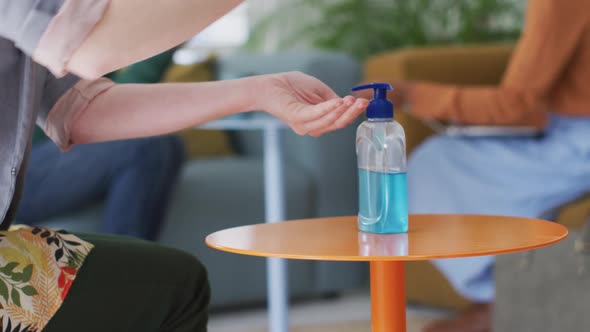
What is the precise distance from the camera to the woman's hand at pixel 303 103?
0.92m

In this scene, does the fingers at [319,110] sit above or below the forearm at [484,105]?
above

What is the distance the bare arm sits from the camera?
3.21 ft

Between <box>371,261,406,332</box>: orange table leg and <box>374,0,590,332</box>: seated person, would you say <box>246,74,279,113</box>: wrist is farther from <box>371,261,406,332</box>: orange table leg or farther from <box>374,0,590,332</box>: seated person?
<box>374,0,590,332</box>: seated person

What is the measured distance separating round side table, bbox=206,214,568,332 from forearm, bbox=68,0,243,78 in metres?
0.22

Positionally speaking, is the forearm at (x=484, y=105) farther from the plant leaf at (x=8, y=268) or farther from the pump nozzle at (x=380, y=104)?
the plant leaf at (x=8, y=268)

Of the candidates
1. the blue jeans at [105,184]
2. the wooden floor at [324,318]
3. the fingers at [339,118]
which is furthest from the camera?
the wooden floor at [324,318]

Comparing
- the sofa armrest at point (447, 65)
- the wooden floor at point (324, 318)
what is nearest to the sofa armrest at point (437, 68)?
the sofa armrest at point (447, 65)

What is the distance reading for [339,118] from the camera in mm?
927

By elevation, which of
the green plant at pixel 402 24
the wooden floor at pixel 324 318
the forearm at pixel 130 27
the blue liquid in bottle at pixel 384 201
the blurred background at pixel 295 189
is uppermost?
the forearm at pixel 130 27

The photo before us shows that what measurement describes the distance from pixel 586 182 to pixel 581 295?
0.29 m

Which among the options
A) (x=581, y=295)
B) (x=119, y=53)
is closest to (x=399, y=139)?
(x=119, y=53)

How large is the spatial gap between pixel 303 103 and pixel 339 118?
83 mm

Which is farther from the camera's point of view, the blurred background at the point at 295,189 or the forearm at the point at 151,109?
the blurred background at the point at 295,189

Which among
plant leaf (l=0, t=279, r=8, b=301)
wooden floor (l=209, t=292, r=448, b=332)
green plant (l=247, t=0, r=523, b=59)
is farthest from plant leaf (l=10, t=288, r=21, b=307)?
green plant (l=247, t=0, r=523, b=59)
